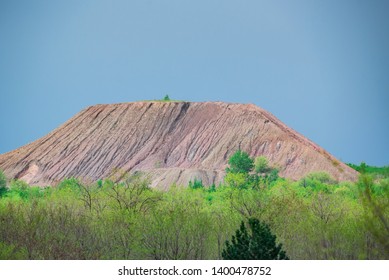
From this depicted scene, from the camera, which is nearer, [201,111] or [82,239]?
[82,239]

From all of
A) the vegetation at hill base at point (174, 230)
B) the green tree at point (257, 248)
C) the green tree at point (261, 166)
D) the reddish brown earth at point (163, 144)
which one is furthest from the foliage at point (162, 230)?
the reddish brown earth at point (163, 144)

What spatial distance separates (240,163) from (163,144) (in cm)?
1313

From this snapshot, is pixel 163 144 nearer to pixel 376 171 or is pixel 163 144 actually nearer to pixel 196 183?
pixel 196 183

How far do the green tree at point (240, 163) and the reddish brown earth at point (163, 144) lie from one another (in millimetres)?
1385

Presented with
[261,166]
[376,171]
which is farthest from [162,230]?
[261,166]

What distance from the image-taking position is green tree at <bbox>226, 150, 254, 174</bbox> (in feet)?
219

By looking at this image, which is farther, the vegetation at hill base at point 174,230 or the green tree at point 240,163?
the green tree at point 240,163

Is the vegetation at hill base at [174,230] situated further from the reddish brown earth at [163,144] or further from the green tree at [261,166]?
the reddish brown earth at [163,144]

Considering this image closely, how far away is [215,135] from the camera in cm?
7706

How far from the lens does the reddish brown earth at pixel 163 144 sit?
7056 cm

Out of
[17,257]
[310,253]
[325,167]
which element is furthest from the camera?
[325,167]
